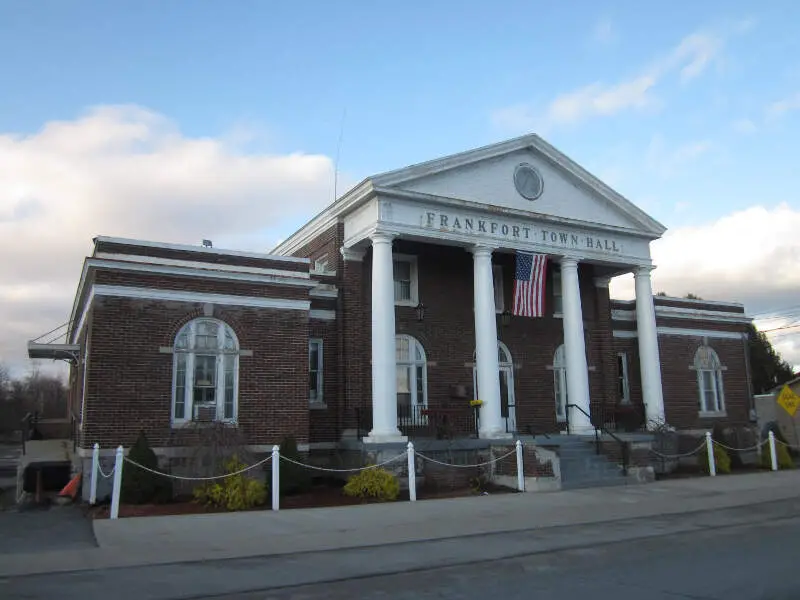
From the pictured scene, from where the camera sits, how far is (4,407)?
216 ft

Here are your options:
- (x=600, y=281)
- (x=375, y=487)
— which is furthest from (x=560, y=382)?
(x=375, y=487)

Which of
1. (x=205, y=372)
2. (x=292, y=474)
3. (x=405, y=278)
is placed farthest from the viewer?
(x=405, y=278)

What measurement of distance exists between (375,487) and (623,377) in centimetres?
1354

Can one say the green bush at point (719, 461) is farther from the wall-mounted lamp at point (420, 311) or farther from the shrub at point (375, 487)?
the shrub at point (375, 487)

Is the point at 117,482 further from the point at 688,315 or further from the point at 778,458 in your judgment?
the point at 688,315

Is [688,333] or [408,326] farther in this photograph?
[688,333]

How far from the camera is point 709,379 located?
27281 millimetres

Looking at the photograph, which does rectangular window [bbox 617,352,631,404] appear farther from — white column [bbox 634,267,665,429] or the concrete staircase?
the concrete staircase

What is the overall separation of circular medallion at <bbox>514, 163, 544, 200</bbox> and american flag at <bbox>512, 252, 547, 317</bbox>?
201 centimetres

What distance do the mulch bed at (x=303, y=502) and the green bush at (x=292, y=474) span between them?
0.15 m

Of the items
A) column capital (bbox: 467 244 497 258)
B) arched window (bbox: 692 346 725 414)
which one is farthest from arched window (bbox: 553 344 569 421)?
arched window (bbox: 692 346 725 414)

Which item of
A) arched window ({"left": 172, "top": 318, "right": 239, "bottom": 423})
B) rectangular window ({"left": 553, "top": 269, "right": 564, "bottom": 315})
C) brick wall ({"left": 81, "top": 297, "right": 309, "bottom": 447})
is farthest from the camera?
rectangular window ({"left": 553, "top": 269, "right": 564, "bottom": 315})

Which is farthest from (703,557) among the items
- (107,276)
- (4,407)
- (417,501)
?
(4,407)

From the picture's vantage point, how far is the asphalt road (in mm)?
7391
